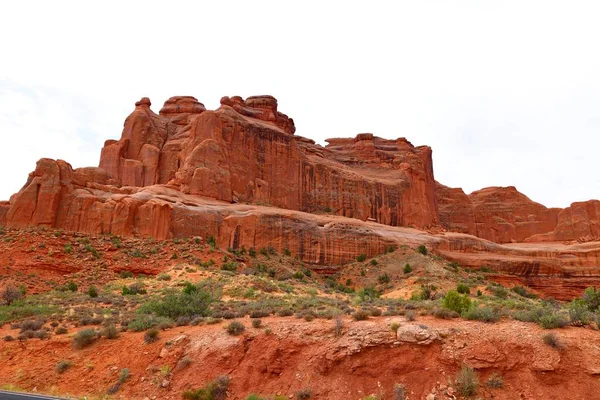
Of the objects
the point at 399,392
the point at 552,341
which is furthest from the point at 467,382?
the point at 552,341

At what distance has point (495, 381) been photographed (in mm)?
13828

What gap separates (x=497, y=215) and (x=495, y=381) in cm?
9458

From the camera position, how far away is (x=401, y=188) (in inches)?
3167

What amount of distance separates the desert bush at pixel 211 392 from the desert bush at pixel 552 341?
945 cm

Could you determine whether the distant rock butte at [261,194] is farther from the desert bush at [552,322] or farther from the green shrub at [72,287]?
the desert bush at [552,322]

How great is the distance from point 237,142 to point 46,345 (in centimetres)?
4475

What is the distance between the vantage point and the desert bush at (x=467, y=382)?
13461 millimetres

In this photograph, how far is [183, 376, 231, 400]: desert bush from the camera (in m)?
14.6

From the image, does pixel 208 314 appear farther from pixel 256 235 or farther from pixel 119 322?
pixel 256 235

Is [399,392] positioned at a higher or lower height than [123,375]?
higher

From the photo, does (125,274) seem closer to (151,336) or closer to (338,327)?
(151,336)

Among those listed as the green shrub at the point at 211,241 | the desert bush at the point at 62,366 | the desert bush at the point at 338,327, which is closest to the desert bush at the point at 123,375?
the desert bush at the point at 62,366

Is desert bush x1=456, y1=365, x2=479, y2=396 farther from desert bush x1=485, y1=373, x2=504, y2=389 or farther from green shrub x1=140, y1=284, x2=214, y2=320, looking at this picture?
green shrub x1=140, y1=284, x2=214, y2=320

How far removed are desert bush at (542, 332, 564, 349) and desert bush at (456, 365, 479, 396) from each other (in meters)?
2.63
